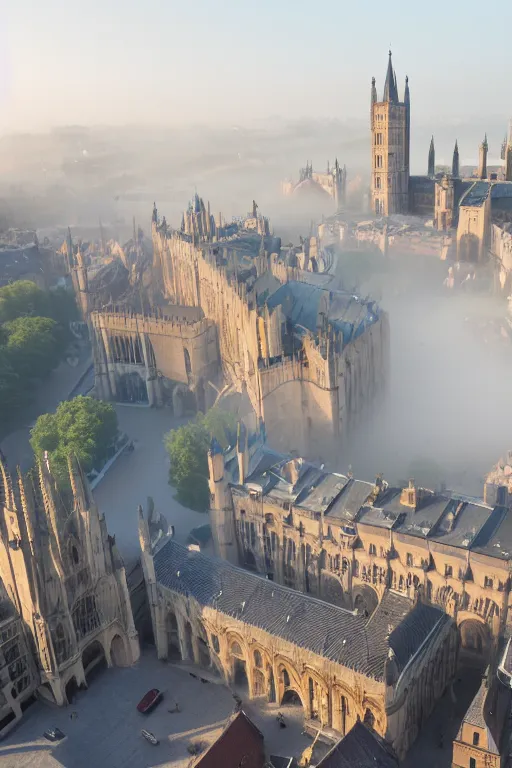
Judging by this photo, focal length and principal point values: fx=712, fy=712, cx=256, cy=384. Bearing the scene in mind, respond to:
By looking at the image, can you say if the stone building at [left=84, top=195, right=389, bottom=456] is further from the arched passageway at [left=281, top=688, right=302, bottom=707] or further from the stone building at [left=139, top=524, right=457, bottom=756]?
the arched passageway at [left=281, top=688, right=302, bottom=707]

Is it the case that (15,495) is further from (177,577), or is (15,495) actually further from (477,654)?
(477,654)

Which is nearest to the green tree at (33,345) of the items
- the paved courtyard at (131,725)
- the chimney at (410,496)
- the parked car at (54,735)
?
the paved courtyard at (131,725)

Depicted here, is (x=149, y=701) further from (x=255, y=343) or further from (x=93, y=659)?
(x=255, y=343)

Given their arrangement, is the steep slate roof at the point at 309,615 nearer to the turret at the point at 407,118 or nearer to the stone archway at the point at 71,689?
the stone archway at the point at 71,689

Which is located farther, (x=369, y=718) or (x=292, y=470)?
(x=292, y=470)

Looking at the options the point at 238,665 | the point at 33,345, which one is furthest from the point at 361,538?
the point at 33,345

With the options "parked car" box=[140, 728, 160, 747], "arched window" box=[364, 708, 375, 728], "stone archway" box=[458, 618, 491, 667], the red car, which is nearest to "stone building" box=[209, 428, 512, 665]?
"stone archway" box=[458, 618, 491, 667]
